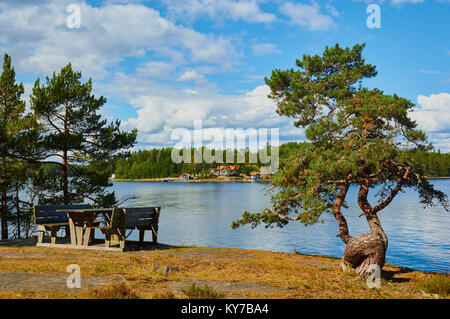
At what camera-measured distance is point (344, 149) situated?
13242 mm

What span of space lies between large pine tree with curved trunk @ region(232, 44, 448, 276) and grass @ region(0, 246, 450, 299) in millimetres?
1698

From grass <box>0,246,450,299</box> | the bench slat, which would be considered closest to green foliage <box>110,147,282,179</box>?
the bench slat

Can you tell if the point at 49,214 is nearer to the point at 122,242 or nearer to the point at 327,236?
the point at 122,242

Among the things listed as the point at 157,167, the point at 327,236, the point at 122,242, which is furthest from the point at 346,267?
the point at 157,167

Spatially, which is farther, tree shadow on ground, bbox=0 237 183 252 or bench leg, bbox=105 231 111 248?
tree shadow on ground, bbox=0 237 183 252

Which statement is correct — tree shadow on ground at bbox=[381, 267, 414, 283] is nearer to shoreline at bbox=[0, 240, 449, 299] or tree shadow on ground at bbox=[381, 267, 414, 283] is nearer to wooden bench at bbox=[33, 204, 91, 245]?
shoreline at bbox=[0, 240, 449, 299]

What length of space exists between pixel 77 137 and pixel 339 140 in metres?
15.2

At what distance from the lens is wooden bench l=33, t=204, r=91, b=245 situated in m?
14.6

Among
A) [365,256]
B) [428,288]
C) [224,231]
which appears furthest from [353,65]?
[224,231]

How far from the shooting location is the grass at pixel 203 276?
6988 mm

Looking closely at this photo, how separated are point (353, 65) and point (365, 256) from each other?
27.2 feet

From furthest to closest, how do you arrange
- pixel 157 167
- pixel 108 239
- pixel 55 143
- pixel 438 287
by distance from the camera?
pixel 157 167, pixel 55 143, pixel 108 239, pixel 438 287

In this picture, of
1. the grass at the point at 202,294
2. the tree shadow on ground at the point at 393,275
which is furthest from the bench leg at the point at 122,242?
the tree shadow on ground at the point at 393,275

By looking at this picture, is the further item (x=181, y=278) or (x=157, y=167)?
(x=157, y=167)
